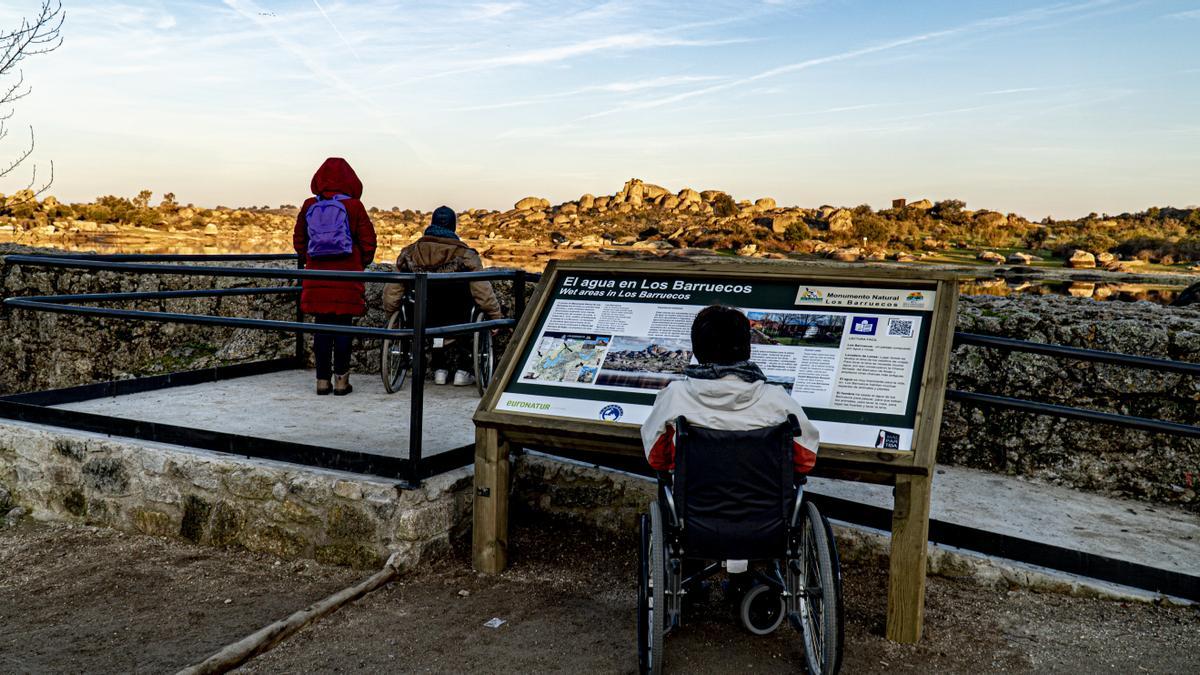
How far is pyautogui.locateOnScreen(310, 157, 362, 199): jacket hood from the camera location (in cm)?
576

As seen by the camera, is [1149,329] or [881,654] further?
[1149,329]

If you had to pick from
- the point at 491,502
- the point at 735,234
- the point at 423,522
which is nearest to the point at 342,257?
the point at 423,522

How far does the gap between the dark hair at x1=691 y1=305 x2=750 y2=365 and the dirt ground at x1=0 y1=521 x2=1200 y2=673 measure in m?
1.01

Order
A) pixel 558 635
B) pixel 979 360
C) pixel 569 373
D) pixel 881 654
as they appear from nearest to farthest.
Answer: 1. pixel 881 654
2. pixel 558 635
3. pixel 569 373
4. pixel 979 360

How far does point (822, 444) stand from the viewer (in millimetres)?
3037

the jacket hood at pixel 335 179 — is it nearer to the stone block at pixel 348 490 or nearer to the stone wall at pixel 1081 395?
the stone block at pixel 348 490

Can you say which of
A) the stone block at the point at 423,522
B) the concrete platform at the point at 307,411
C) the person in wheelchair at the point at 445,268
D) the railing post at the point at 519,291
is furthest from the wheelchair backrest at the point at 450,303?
the stone block at the point at 423,522

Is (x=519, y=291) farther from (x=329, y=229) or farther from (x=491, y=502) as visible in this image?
(x=329, y=229)

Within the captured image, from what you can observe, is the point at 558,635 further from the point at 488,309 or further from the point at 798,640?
the point at 488,309

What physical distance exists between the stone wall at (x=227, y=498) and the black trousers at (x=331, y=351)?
139cm

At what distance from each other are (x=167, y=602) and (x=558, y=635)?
1657 mm

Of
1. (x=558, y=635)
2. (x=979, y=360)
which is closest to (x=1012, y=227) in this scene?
(x=979, y=360)

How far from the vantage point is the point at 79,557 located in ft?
14.0

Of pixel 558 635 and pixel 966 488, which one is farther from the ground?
pixel 966 488
